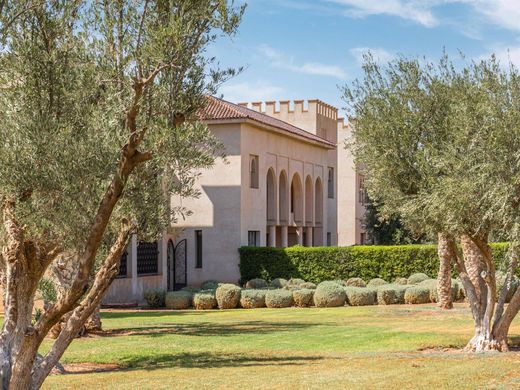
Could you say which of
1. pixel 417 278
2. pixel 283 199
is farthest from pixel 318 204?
pixel 417 278

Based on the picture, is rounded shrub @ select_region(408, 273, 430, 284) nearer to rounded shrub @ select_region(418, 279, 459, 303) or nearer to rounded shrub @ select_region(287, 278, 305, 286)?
rounded shrub @ select_region(418, 279, 459, 303)

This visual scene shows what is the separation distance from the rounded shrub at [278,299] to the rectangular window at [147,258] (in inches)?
248

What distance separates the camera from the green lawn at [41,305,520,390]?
16.0 m

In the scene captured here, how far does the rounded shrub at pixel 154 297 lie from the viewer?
120 ft

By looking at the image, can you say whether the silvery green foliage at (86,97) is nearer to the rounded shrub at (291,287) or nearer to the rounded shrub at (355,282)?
the rounded shrub at (291,287)

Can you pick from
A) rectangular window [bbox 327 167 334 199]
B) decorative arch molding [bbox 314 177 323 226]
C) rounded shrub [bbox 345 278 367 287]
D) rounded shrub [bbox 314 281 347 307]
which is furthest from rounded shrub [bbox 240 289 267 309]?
rectangular window [bbox 327 167 334 199]

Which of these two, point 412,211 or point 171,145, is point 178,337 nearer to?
point 412,211

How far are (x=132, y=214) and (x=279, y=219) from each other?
37.5 m

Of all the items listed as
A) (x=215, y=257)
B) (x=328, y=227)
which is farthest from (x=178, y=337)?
(x=328, y=227)

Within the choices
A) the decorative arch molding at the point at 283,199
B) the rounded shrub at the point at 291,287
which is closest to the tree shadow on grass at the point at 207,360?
the rounded shrub at the point at 291,287

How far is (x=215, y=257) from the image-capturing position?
44.2 m

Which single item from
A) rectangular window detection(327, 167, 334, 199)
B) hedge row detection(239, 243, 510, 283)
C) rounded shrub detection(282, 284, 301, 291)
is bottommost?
rounded shrub detection(282, 284, 301, 291)

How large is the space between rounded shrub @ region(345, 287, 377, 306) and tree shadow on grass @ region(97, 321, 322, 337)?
7.37 m

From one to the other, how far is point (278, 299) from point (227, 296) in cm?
200
